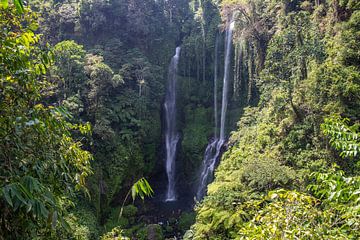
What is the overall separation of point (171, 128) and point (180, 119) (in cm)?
108

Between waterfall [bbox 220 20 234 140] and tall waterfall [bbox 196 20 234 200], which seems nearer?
tall waterfall [bbox 196 20 234 200]

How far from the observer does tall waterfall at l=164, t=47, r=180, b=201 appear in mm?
20516

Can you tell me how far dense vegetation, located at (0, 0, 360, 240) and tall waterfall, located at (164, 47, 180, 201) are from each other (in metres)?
0.53

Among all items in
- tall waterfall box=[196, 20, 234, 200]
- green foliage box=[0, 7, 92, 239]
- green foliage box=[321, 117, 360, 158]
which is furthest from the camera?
tall waterfall box=[196, 20, 234, 200]

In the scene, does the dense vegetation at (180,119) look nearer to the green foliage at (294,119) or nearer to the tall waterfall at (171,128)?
the green foliage at (294,119)

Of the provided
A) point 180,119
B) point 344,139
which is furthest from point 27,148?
point 180,119

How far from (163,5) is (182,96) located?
9.23m

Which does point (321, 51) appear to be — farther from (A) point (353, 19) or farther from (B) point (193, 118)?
(B) point (193, 118)

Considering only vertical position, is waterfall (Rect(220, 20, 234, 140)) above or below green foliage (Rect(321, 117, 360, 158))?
above

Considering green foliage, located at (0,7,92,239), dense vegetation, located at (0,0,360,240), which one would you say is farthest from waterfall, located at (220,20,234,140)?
green foliage, located at (0,7,92,239)

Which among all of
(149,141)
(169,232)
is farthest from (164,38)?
(169,232)

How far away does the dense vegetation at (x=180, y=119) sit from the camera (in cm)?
254

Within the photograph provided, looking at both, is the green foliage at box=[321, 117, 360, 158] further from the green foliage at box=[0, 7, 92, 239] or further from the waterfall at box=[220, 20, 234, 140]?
the waterfall at box=[220, 20, 234, 140]

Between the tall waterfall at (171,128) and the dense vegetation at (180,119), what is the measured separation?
1.73 feet
